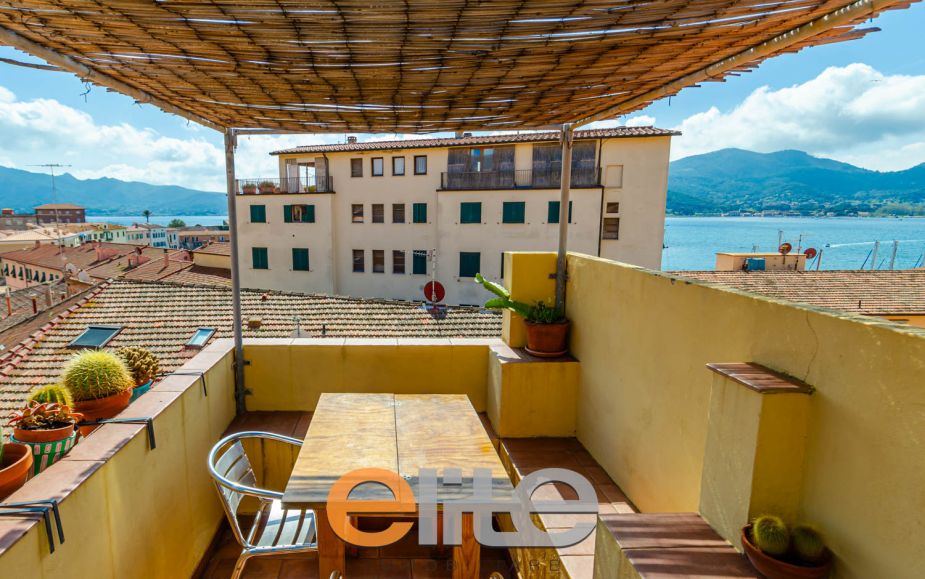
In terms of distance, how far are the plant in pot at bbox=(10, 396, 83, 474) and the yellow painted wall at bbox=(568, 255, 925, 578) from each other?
11.9 ft

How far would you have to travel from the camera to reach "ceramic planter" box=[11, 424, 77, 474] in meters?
2.46

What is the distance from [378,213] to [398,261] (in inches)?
114

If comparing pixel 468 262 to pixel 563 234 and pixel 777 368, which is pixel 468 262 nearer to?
pixel 563 234

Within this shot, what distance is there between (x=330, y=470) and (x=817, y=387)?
249 cm

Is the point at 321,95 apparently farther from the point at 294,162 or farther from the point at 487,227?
the point at 294,162

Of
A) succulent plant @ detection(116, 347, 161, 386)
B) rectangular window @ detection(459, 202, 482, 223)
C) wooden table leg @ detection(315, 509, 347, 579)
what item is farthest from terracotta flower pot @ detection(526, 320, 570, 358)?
rectangular window @ detection(459, 202, 482, 223)

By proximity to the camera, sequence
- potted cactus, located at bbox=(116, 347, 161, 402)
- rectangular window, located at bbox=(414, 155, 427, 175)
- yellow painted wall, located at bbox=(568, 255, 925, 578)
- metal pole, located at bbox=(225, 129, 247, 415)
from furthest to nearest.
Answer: rectangular window, located at bbox=(414, 155, 427, 175), metal pole, located at bbox=(225, 129, 247, 415), potted cactus, located at bbox=(116, 347, 161, 402), yellow painted wall, located at bbox=(568, 255, 925, 578)

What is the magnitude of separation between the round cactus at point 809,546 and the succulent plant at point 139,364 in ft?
13.3

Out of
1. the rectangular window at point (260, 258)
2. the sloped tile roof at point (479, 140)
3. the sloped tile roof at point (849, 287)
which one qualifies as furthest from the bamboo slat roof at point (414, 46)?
the rectangular window at point (260, 258)

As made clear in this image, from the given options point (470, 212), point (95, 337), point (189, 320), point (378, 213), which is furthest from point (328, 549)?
point (378, 213)

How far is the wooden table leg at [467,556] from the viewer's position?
9.61 ft

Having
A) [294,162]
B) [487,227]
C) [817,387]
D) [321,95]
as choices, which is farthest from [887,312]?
[294,162]

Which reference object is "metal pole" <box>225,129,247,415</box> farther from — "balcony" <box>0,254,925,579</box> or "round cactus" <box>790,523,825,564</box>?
"round cactus" <box>790,523,825,564</box>

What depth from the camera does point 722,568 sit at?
2084mm
